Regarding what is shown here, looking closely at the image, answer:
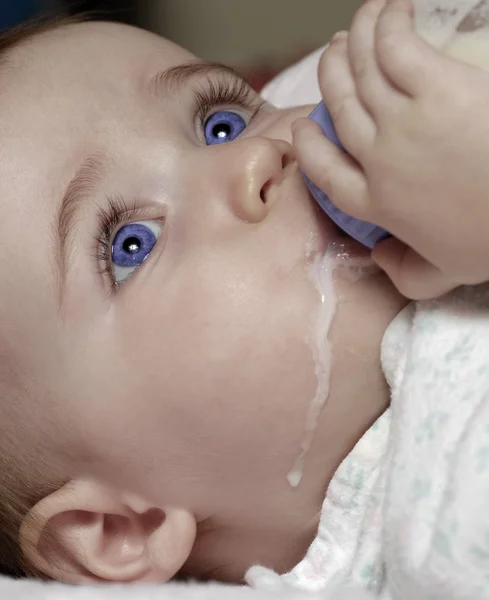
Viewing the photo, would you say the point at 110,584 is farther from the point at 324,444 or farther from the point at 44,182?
the point at 44,182

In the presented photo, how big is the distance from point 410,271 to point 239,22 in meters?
1.71

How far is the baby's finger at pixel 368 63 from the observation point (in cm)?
60

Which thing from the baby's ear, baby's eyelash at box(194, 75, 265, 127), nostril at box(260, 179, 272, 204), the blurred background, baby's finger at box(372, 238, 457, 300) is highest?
the blurred background

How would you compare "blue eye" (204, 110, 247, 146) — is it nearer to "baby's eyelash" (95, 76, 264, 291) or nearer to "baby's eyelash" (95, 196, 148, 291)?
"baby's eyelash" (95, 76, 264, 291)

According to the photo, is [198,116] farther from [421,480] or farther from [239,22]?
[239,22]

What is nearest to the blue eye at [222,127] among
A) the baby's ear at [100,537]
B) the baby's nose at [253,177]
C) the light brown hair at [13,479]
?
the baby's nose at [253,177]

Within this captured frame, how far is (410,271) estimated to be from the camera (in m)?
0.64

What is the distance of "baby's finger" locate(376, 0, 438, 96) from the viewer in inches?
22.4

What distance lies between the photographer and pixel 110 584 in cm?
76

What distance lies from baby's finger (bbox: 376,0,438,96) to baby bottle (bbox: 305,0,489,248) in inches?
1.4

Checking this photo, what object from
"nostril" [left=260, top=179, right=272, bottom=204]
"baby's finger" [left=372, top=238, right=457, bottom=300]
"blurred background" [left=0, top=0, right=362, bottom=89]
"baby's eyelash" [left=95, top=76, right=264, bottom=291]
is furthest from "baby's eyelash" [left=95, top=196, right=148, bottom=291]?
"blurred background" [left=0, top=0, right=362, bottom=89]

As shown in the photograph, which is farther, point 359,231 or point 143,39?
point 143,39

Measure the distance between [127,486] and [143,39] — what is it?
1.58 feet

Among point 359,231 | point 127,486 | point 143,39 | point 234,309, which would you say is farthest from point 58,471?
point 143,39
